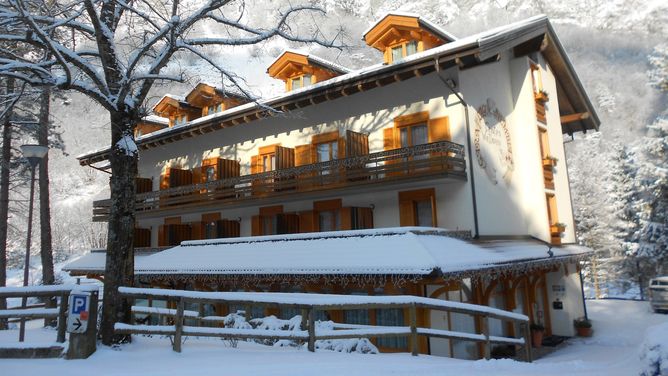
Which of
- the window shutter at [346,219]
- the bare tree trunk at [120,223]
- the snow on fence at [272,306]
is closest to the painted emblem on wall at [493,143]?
the window shutter at [346,219]

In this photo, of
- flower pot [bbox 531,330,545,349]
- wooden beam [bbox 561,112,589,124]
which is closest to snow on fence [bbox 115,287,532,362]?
flower pot [bbox 531,330,545,349]

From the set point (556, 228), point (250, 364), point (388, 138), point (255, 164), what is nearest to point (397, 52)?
point (388, 138)

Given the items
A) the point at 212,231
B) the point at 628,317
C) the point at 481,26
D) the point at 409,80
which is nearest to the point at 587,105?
the point at 628,317

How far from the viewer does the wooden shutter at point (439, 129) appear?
16.1 meters

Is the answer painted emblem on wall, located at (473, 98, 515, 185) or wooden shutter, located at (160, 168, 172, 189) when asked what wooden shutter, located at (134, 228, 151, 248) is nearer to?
wooden shutter, located at (160, 168, 172, 189)

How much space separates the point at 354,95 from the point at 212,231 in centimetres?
959

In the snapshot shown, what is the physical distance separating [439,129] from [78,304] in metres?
12.6

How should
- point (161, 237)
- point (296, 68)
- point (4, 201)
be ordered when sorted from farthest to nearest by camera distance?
point (161, 237) → point (4, 201) → point (296, 68)

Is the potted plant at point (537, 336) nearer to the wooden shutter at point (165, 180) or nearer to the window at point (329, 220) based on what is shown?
Result: the window at point (329, 220)

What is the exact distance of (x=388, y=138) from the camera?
17.3 meters

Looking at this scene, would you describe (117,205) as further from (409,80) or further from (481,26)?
(481,26)

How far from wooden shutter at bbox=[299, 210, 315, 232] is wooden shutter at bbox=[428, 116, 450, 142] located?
5.52 m

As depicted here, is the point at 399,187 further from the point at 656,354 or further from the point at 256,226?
the point at 656,354

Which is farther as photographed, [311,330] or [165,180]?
[165,180]
